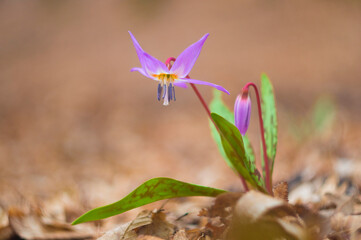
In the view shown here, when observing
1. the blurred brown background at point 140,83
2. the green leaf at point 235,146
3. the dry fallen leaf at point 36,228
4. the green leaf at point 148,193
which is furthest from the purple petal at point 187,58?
the blurred brown background at point 140,83

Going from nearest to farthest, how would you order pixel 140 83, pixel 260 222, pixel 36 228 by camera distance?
pixel 260 222 < pixel 36 228 < pixel 140 83

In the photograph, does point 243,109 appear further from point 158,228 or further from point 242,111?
point 158,228

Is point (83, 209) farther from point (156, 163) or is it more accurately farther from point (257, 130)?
point (257, 130)

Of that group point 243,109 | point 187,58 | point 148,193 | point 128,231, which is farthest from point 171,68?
point 128,231

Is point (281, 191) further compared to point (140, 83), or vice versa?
point (140, 83)

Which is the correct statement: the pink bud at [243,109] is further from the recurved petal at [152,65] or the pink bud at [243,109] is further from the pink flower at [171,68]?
the recurved petal at [152,65]

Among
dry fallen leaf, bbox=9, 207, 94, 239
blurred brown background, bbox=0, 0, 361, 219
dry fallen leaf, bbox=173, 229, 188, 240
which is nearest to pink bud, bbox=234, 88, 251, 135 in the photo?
dry fallen leaf, bbox=173, 229, 188, 240
